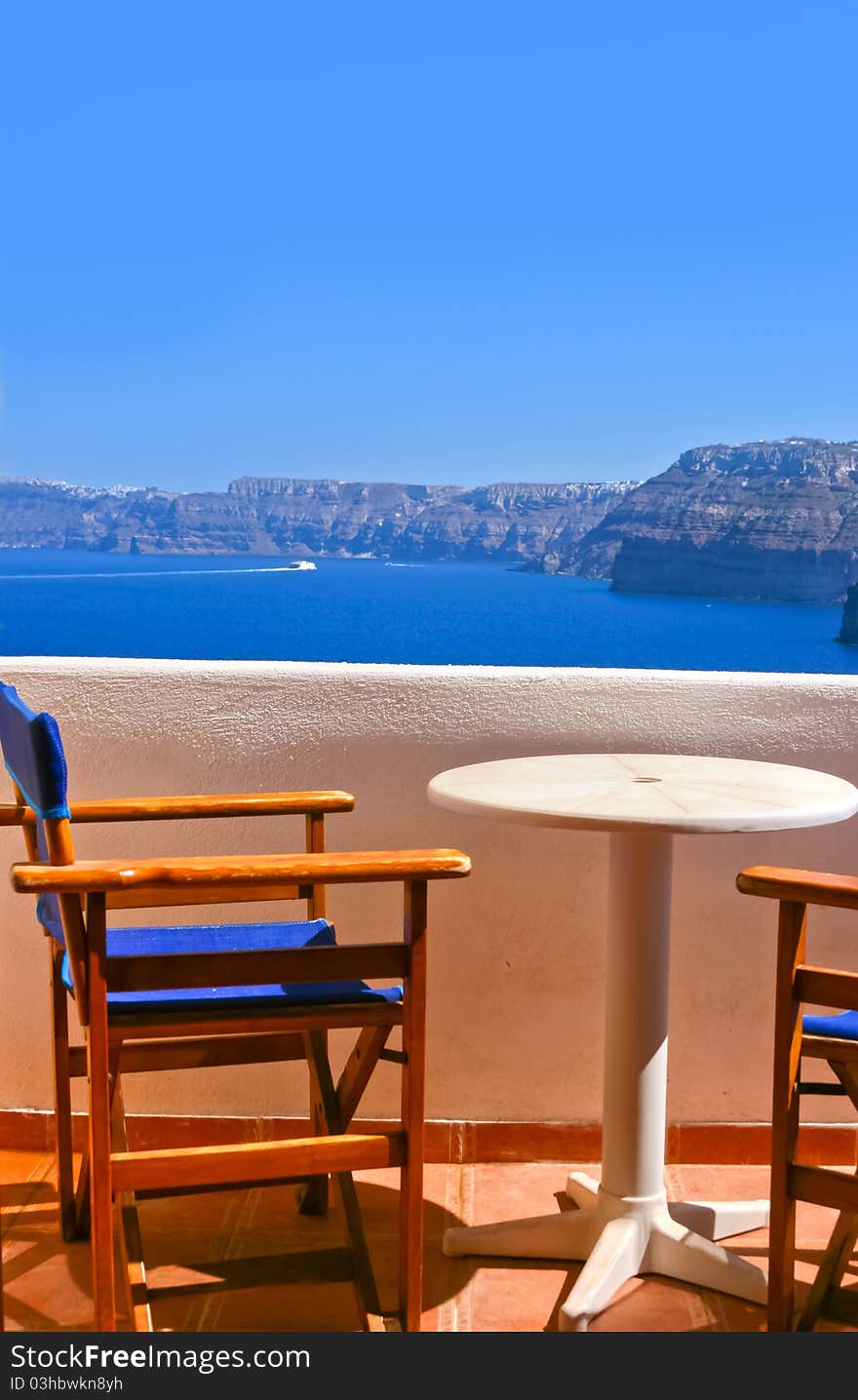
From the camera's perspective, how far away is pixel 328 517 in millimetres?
55219

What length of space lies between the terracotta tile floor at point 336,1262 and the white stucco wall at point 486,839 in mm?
162

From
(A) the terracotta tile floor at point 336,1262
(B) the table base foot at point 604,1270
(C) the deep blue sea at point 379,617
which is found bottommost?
(C) the deep blue sea at point 379,617

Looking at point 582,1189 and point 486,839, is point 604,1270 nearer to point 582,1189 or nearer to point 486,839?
point 582,1189

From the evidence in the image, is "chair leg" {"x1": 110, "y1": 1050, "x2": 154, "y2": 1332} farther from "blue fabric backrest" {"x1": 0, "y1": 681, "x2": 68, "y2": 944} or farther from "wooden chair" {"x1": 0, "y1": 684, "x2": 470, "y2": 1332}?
"blue fabric backrest" {"x1": 0, "y1": 681, "x2": 68, "y2": 944}

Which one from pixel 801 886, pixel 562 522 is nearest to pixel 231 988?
pixel 801 886

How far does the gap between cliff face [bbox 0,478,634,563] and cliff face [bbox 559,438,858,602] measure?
3.04 m

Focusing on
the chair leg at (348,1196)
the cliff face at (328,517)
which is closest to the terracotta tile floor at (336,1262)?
the chair leg at (348,1196)

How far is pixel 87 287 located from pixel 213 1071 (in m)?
58.5

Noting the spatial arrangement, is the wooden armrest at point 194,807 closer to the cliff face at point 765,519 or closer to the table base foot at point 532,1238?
the table base foot at point 532,1238

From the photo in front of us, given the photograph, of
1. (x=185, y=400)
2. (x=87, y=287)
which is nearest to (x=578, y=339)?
(x=185, y=400)

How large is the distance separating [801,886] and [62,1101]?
125 cm

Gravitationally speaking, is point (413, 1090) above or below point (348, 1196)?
above

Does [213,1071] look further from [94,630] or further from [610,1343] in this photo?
[94,630]

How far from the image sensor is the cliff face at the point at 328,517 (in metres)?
53.9
